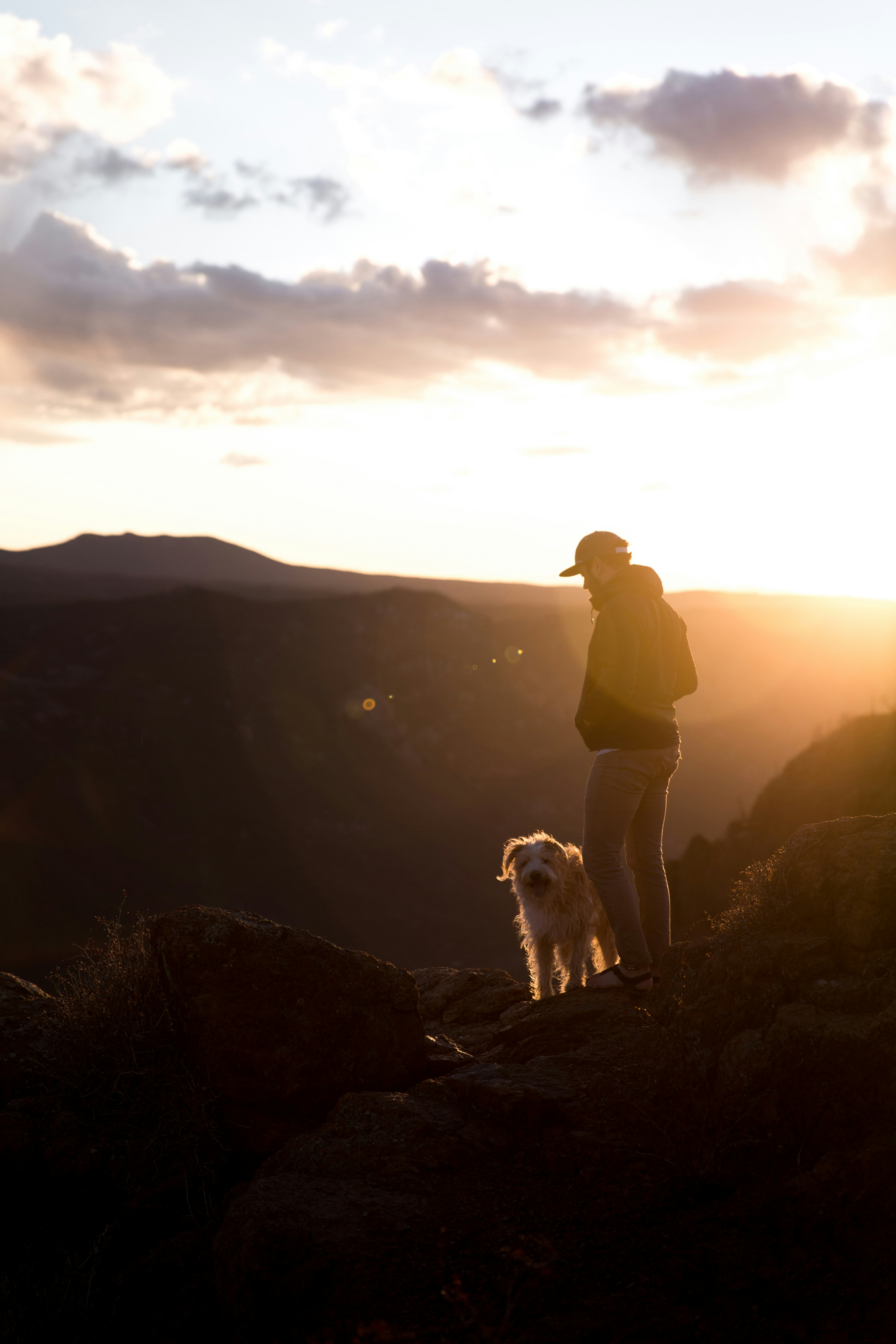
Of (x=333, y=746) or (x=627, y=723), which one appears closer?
(x=627, y=723)

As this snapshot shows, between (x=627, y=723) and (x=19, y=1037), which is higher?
(x=627, y=723)

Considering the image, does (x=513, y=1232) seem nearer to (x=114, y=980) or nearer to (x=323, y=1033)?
(x=323, y=1033)

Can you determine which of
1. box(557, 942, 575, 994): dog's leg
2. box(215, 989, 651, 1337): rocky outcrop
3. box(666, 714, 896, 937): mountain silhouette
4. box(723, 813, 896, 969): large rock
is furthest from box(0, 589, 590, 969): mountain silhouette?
box(723, 813, 896, 969): large rock

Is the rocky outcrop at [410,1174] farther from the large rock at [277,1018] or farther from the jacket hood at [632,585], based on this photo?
the jacket hood at [632,585]

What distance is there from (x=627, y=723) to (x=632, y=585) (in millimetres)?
737

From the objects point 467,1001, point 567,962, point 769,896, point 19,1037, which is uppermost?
point 769,896

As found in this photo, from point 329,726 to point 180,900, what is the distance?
79.1 ft

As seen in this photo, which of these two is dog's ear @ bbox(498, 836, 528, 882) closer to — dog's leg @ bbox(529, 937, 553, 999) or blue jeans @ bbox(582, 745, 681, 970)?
dog's leg @ bbox(529, 937, 553, 999)

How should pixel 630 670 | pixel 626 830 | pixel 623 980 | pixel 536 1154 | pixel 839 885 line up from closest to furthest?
pixel 536 1154, pixel 839 885, pixel 630 670, pixel 626 830, pixel 623 980

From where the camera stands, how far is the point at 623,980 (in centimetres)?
500

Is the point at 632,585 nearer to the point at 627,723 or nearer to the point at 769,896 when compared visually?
the point at 627,723

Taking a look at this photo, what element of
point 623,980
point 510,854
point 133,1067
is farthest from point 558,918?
point 133,1067

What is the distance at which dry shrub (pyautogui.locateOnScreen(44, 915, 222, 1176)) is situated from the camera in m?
3.95

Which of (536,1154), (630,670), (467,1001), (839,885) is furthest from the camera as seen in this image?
(467,1001)
